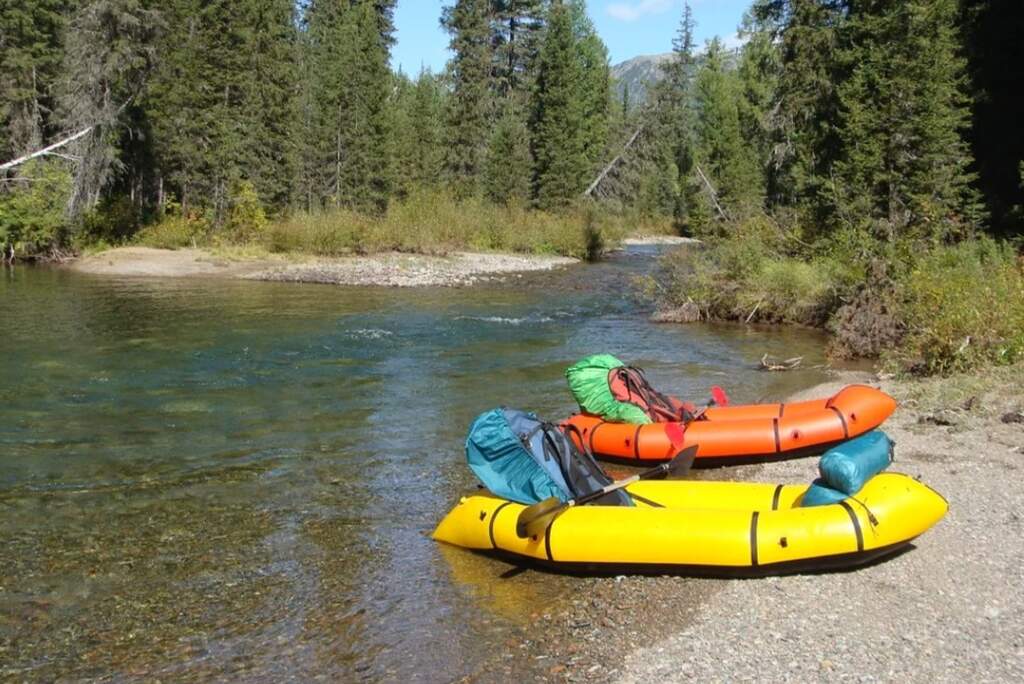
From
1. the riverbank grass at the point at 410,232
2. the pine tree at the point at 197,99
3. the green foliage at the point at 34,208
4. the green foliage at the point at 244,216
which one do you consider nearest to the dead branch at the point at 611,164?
the riverbank grass at the point at 410,232

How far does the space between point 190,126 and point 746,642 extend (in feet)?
109

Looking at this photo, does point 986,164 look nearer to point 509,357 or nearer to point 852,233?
point 852,233

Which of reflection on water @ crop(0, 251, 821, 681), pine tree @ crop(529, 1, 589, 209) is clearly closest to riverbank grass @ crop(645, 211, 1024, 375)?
reflection on water @ crop(0, 251, 821, 681)

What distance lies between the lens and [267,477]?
28.0 feet

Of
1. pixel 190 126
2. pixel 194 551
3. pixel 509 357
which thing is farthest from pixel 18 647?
pixel 190 126

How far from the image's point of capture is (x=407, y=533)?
7195 millimetres

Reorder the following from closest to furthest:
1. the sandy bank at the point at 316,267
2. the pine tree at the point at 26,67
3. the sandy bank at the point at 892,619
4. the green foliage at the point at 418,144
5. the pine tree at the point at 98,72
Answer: the sandy bank at the point at 892,619 < the sandy bank at the point at 316,267 < the pine tree at the point at 98,72 < the pine tree at the point at 26,67 < the green foliage at the point at 418,144

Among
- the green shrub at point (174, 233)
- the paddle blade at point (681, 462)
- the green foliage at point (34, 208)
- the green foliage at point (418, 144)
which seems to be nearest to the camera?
the paddle blade at point (681, 462)

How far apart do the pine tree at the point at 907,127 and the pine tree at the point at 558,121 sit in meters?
22.7

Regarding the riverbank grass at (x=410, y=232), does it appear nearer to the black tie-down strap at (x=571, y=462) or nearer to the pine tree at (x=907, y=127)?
the pine tree at (x=907, y=127)

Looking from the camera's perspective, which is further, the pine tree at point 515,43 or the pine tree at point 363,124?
the pine tree at point 515,43

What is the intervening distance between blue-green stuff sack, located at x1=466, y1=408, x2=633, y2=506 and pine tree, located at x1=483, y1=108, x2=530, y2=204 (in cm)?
3444

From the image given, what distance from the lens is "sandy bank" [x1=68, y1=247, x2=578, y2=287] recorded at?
2683 cm

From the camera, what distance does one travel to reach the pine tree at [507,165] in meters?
41.4
